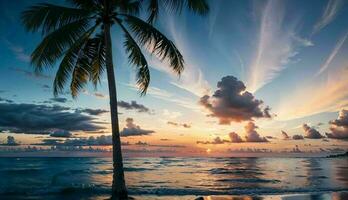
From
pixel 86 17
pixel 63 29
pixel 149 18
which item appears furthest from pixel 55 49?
pixel 149 18

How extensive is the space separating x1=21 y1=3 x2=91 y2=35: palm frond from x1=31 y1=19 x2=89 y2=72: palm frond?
0.37 meters

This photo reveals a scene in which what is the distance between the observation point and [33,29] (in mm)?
13828

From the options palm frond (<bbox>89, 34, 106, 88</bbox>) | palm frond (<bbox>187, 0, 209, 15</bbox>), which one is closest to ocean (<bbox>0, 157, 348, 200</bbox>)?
palm frond (<bbox>89, 34, 106, 88</bbox>)

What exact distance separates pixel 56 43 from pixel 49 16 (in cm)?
114

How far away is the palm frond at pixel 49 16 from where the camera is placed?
1334cm

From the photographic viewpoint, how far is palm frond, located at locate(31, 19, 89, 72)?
1308cm

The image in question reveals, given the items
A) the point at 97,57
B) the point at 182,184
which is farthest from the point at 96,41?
the point at 182,184

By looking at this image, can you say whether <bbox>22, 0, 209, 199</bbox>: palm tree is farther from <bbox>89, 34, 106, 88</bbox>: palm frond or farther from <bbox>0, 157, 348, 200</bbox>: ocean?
<bbox>0, 157, 348, 200</bbox>: ocean

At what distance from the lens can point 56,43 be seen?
1310 cm

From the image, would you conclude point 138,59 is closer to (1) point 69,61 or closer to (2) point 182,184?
(1) point 69,61

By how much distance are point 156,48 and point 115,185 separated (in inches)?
229

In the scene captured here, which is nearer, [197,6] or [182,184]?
[197,6]

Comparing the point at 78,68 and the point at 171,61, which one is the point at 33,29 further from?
the point at 171,61

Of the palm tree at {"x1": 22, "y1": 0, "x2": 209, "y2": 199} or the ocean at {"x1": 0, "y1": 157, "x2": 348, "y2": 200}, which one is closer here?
the palm tree at {"x1": 22, "y1": 0, "x2": 209, "y2": 199}
